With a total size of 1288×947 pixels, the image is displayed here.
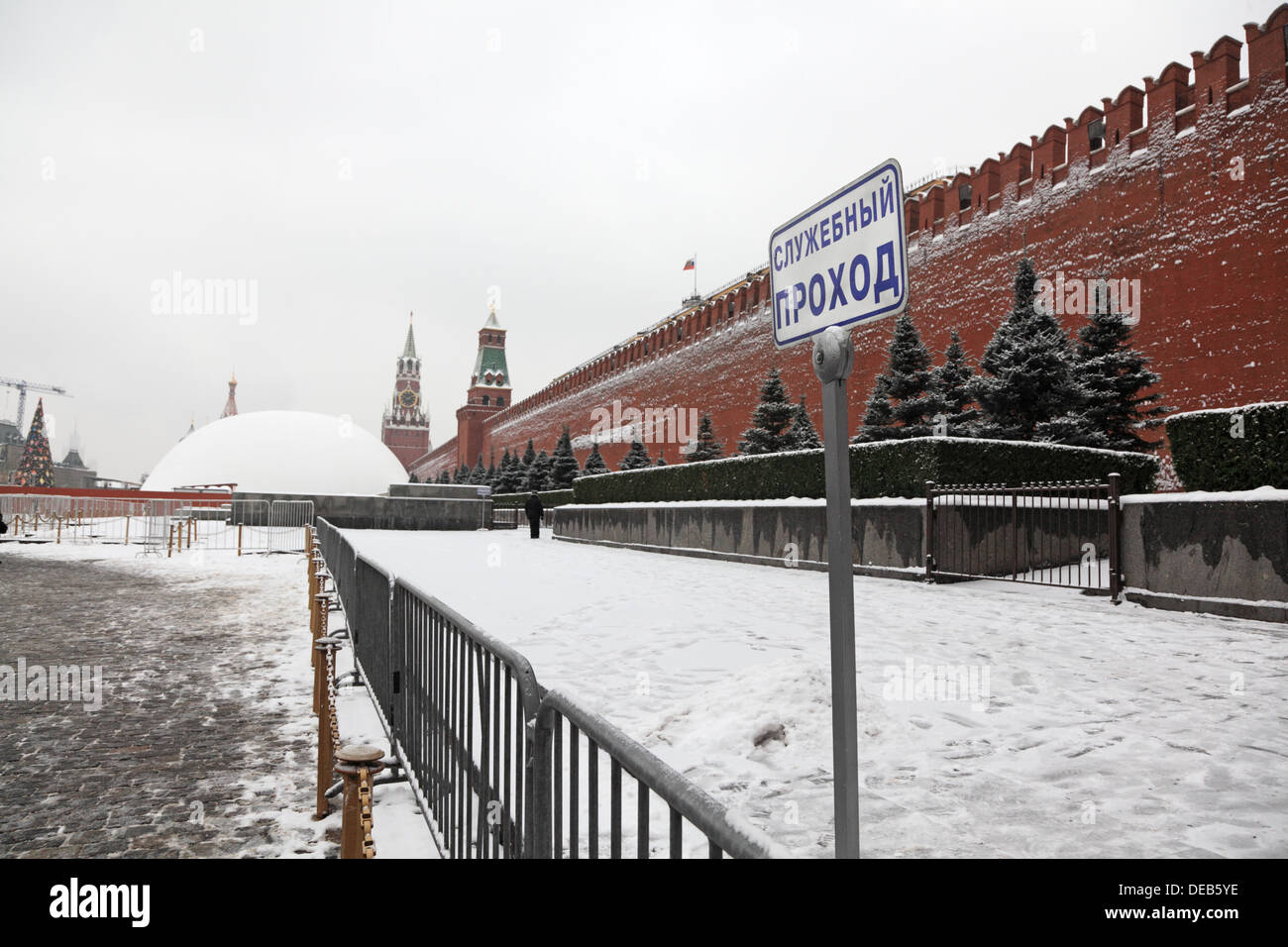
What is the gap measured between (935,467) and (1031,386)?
21.5 ft

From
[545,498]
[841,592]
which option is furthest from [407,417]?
[841,592]

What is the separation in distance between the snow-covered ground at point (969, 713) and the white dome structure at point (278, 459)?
212ft

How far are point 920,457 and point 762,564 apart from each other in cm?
417

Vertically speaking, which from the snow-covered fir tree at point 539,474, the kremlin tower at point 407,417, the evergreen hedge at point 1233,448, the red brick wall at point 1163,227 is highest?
the kremlin tower at point 407,417

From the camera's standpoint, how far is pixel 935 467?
39.2 ft

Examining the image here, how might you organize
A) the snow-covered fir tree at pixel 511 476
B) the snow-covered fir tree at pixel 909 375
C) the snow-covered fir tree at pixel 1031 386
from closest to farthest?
the snow-covered fir tree at pixel 1031 386, the snow-covered fir tree at pixel 909 375, the snow-covered fir tree at pixel 511 476

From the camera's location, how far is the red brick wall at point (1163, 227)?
650 inches

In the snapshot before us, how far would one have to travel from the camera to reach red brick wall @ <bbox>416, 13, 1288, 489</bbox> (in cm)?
1652

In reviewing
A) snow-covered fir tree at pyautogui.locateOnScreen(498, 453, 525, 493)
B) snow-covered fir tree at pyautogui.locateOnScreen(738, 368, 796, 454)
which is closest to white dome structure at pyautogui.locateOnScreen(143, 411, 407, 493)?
snow-covered fir tree at pyautogui.locateOnScreen(498, 453, 525, 493)

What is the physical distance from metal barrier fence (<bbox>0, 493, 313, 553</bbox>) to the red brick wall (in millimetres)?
21989

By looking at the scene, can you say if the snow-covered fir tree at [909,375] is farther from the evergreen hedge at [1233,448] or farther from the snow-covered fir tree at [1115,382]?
the evergreen hedge at [1233,448]

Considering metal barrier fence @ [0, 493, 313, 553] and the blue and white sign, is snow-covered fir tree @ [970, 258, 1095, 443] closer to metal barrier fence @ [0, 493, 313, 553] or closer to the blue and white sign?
the blue and white sign

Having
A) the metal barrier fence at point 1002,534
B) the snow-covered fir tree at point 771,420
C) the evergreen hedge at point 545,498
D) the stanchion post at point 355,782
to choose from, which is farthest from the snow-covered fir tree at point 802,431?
the stanchion post at point 355,782
